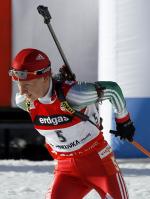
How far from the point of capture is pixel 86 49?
288 inches

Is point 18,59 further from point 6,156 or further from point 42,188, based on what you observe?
point 6,156

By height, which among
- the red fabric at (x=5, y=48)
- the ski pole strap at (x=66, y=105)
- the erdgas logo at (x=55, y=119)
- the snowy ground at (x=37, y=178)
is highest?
the ski pole strap at (x=66, y=105)

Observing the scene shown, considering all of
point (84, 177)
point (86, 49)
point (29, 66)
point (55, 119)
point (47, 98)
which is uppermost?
point (29, 66)

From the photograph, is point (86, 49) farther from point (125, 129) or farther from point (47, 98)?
point (47, 98)

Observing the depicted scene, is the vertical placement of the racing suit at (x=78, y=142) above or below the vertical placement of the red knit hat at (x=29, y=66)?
below

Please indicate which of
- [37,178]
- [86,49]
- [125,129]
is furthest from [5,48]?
[125,129]

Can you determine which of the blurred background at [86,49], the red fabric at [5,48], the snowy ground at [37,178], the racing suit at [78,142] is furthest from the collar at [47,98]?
the red fabric at [5,48]

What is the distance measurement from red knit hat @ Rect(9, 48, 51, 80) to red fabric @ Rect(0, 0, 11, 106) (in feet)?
13.4

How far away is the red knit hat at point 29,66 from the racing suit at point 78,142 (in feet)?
0.46

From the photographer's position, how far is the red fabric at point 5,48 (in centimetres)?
741

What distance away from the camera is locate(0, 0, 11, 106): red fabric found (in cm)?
741

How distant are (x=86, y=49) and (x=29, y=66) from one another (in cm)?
403

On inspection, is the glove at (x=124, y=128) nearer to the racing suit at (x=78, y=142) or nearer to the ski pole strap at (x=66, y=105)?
the racing suit at (x=78, y=142)

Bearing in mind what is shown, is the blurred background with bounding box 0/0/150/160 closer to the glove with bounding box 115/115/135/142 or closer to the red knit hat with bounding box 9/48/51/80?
the glove with bounding box 115/115/135/142
